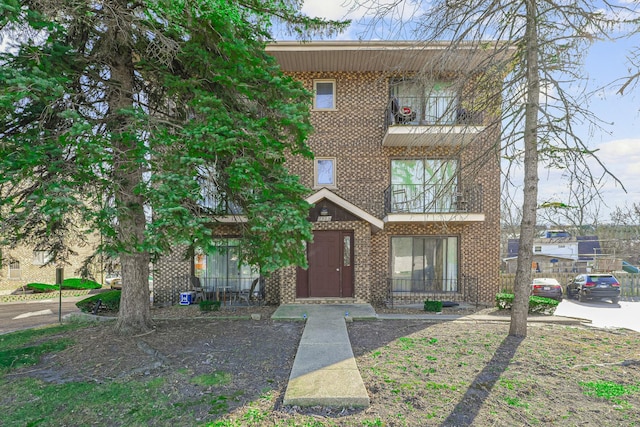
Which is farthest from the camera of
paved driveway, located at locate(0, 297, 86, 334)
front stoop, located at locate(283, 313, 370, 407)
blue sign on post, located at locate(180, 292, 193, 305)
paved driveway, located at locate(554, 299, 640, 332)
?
blue sign on post, located at locate(180, 292, 193, 305)

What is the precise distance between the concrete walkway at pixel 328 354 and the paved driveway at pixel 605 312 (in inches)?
84.5

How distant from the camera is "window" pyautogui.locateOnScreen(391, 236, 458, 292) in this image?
12.1 meters

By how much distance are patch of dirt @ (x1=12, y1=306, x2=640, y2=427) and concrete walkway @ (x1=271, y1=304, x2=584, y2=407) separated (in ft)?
0.47

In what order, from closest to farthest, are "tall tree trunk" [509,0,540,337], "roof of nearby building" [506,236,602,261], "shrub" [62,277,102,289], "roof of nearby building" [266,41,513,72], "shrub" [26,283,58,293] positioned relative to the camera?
1. "tall tree trunk" [509,0,540,337]
2. "roof of nearby building" [266,41,513,72]
3. "shrub" [26,283,58,293]
4. "shrub" [62,277,102,289]
5. "roof of nearby building" [506,236,602,261]

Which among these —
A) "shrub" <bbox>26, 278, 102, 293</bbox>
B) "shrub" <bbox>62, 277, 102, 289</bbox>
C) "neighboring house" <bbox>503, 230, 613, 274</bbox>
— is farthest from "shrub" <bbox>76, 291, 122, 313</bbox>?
"neighboring house" <bbox>503, 230, 613, 274</bbox>

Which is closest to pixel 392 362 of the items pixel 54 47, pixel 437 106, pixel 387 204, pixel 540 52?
pixel 540 52


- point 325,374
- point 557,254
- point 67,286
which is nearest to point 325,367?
point 325,374

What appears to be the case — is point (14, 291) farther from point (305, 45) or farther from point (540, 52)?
point (540, 52)

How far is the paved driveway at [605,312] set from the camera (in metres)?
10.2

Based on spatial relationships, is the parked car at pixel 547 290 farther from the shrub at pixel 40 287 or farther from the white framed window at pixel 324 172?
the shrub at pixel 40 287

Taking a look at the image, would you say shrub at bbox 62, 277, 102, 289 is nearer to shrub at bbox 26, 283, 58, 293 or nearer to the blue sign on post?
shrub at bbox 26, 283, 58, 293

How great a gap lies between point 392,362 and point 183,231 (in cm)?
398

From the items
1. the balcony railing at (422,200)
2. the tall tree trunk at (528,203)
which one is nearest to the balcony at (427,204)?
the balcony railing at (422,200)

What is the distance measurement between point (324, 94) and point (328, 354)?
9380 millimetres
